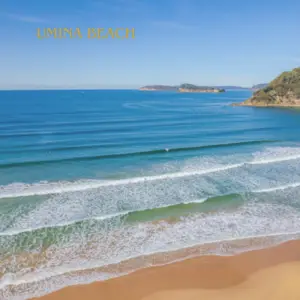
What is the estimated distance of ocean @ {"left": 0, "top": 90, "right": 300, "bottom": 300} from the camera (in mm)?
9523

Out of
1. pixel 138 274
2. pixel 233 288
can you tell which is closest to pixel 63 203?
pixel 138 274

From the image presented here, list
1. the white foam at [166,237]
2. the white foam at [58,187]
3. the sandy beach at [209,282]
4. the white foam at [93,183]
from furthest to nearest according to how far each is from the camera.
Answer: the white foam at [93,183] < the white foam at [58,187] < the white foam at [166,237] < the sandy beach at [209,282]

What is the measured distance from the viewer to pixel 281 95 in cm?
7025

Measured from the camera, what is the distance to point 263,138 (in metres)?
29.3

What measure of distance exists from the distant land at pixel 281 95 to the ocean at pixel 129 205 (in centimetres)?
4765

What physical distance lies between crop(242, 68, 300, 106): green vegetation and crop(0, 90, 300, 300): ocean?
1884 inches

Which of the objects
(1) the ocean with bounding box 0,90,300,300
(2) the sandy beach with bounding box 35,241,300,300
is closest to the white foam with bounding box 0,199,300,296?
(1) the ocean with bounding box 0,90,300,300

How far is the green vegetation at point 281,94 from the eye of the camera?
225ft

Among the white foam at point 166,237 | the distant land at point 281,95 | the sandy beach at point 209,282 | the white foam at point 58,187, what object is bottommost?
the sandy beach at point 209,282

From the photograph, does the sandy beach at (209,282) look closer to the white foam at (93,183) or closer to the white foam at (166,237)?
the white foam at (166,237)

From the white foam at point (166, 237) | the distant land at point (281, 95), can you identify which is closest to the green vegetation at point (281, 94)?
the distant land at point (281, 95)

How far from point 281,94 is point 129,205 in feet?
217

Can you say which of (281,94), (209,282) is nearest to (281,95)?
(281,94)

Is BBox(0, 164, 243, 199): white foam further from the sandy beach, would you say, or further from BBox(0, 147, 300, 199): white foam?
the sandy beach
